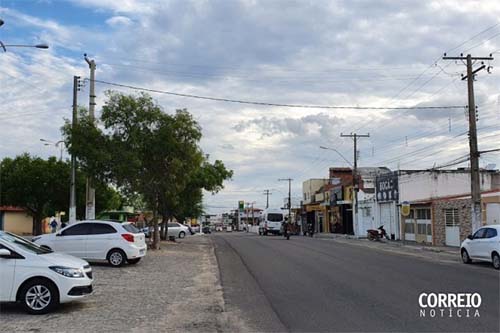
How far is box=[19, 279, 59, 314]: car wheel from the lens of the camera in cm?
1047

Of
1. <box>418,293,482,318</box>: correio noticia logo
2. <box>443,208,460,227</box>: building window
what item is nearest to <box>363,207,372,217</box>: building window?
<box>443,208,460,227</box>: building window

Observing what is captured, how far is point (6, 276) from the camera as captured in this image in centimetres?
1034

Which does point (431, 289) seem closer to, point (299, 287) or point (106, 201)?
point (299, 287)

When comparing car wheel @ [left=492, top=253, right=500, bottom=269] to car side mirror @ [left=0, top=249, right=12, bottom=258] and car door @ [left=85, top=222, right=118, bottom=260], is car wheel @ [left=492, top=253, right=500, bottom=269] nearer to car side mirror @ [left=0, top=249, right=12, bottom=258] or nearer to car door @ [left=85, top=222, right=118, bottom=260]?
car door @ [left=85, top=222, right=118, bottom=260]

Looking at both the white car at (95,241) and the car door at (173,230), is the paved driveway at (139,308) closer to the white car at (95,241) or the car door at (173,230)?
the white car at (95,241)

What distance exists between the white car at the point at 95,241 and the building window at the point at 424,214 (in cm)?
2631

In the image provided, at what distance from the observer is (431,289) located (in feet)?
45.4

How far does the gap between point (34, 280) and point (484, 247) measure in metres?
16.9

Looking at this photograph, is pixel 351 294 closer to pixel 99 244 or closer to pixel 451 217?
pixel 99 244

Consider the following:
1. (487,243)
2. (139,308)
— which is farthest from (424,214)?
(139,308)

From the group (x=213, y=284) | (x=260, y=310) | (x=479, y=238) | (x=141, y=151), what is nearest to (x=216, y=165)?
(x=141, y=151)

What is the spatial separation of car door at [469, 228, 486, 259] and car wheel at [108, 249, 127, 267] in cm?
1320

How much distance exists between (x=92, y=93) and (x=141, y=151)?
371cm

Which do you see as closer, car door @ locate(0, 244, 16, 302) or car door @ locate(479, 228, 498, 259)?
car door @ locate(0, 244, 16, 302)
